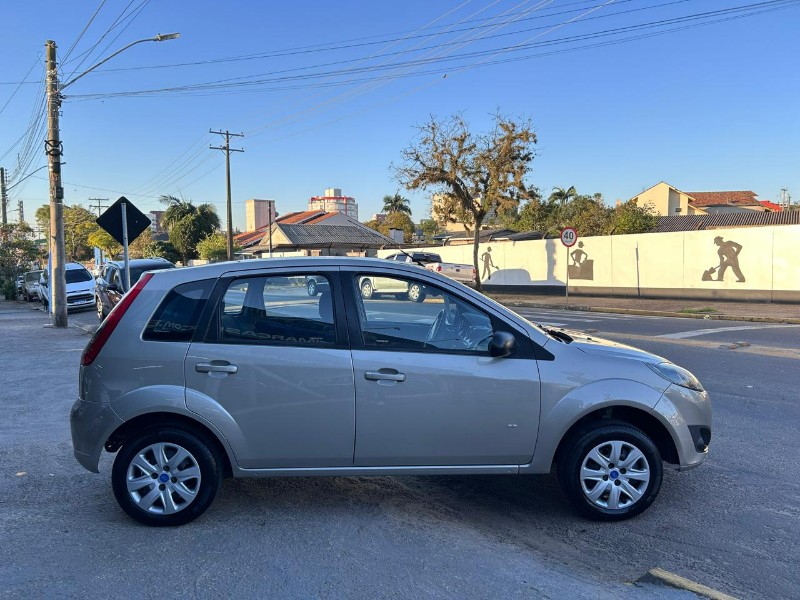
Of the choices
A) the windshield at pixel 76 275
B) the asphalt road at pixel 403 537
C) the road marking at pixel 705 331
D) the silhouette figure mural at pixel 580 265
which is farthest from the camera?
the silhouette figure mural at pixel 580 265

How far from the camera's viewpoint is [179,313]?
13.3 ft

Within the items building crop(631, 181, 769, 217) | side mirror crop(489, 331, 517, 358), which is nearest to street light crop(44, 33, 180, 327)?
side mirror crop(489, 331, 517, 358)

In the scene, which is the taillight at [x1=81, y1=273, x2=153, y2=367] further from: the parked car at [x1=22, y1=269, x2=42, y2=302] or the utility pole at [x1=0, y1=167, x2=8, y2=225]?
the utility pole at [x1=0, y1=167, x2=8, y2=225]

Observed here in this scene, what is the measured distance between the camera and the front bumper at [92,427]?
3.94 m

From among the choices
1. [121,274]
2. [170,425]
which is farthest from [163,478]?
[121,274]

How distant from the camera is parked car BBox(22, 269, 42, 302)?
3068cm

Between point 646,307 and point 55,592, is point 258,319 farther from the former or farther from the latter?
point 646,307

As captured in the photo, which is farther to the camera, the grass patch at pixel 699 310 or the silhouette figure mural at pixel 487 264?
the silhouette figure mural at pixel 487 264

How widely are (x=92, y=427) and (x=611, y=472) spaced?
3418 millimetres

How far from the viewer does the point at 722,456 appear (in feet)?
17.6

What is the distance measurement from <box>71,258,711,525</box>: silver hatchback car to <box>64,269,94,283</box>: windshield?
74.3ft

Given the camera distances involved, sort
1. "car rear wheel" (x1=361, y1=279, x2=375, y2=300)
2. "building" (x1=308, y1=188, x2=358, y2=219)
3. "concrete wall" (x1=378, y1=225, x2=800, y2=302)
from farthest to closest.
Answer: "building" (x1=308, y1=188, x2=358, y2=219) < "concrete wall" (x1=378, y1=225, x2=800, y2=302) < "car rear wheel" (x1=361, y1=279, x2=375, y2=300)

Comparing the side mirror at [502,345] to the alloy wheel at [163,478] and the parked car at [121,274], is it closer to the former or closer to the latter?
the alloy wheel at [163,478]

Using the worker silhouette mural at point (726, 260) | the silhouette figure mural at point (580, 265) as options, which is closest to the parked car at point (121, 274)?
the silhouette figure mural at point (580, 265)
